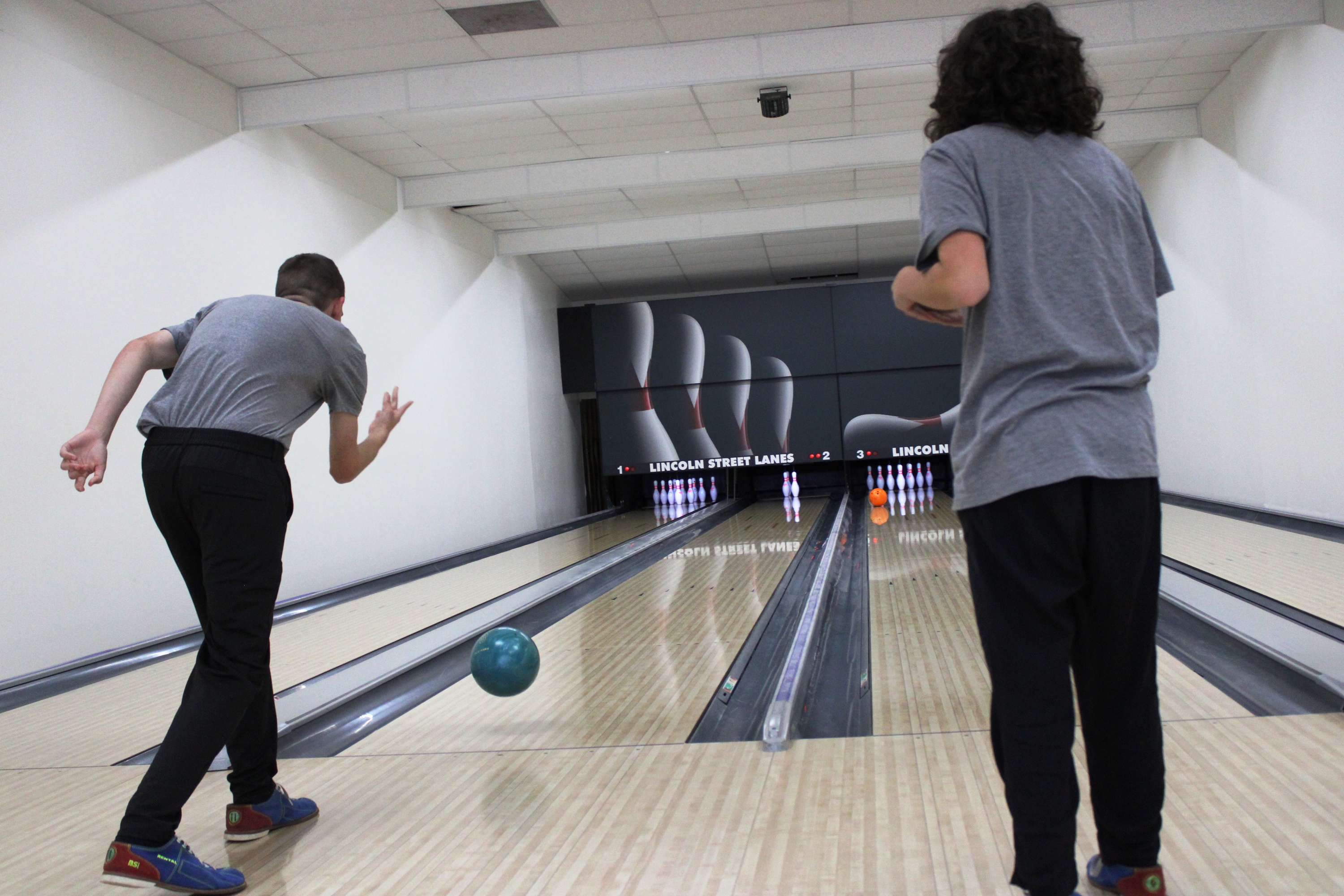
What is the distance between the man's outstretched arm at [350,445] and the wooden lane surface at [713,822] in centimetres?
65

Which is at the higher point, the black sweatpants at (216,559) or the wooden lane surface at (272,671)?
the black sweatpants at (216,559)

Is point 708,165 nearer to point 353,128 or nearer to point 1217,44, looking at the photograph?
point 353,128

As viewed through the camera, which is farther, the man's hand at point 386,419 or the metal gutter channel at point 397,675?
the metal gutter channel at point 397,675

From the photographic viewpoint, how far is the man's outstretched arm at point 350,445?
5.94ft

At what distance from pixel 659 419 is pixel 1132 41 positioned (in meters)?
6.22

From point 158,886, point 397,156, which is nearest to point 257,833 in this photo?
point 158,886

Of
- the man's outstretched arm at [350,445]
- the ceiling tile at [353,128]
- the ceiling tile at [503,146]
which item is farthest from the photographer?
the ceiling tile at [503,146]

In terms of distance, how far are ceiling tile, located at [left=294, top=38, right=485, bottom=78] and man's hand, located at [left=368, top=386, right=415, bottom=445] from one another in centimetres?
343

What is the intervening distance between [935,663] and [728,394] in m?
7.48

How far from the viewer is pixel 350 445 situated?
182 centimetres

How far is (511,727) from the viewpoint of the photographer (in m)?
2.58

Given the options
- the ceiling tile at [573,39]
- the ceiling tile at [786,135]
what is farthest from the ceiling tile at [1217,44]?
the ceiling tile at [573,39]

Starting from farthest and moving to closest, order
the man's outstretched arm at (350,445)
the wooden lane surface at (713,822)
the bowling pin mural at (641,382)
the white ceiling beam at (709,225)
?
the bowling pin mural at (641,382)
the white ceiling beam at (709,225)
the man's outstretched arm at (350,445)
the wooden lane surface at (713,822)

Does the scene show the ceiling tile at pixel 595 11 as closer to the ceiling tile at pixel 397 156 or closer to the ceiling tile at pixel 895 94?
the ceiling tile at pixel 895 94
